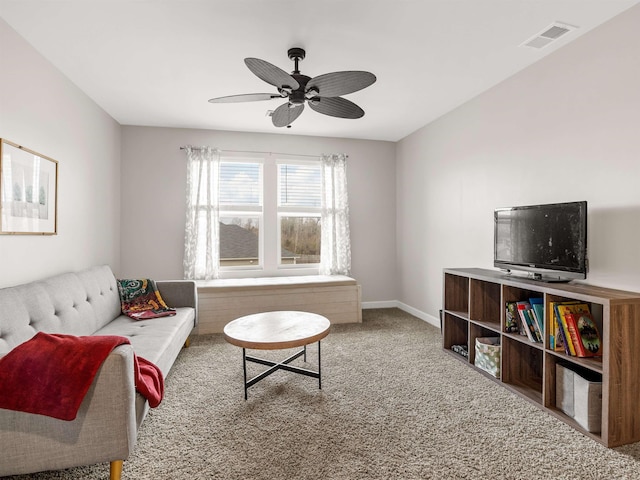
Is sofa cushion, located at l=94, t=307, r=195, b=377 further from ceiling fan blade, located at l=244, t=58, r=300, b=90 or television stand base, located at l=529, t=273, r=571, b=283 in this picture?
television stand base, located at l=529, t=273, r=571, b=283

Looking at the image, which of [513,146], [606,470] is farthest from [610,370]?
[513,146]

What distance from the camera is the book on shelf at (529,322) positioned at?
7.72 feet

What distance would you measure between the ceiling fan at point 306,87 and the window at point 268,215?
6.23 feet

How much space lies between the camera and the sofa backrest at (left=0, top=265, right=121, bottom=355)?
70.9 inches

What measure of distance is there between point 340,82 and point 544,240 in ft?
5.98

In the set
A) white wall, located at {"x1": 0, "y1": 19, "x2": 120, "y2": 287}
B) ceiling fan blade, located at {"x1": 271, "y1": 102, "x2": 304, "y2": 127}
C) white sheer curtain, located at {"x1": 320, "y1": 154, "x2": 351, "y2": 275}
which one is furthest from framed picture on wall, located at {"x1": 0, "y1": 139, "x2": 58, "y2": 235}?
white sheer curtain, located at {"x1": 320, "y1": 154, "x2": 351, "y2": 275}

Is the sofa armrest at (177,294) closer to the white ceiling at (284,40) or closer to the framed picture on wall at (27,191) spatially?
the framed picture on wall at (27,191)

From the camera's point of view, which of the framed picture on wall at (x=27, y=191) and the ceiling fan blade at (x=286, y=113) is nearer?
the framed picture on wall at (x=27, y=191)

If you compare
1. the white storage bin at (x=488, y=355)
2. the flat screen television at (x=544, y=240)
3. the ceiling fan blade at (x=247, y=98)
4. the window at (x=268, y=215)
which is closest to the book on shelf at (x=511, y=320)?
the white storage bin at (x=488, y=355)

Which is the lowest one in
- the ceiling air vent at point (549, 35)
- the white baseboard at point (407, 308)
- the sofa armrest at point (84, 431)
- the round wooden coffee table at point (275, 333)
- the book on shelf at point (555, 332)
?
the white baseboard at point (407, 308)

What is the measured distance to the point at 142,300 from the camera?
3242 millimetres

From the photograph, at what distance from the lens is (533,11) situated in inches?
81.4

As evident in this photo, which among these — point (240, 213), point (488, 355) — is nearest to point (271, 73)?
point (488, 355)

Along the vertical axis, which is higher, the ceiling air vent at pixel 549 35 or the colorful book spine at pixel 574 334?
the ceiling air vent at pixel 549 35
